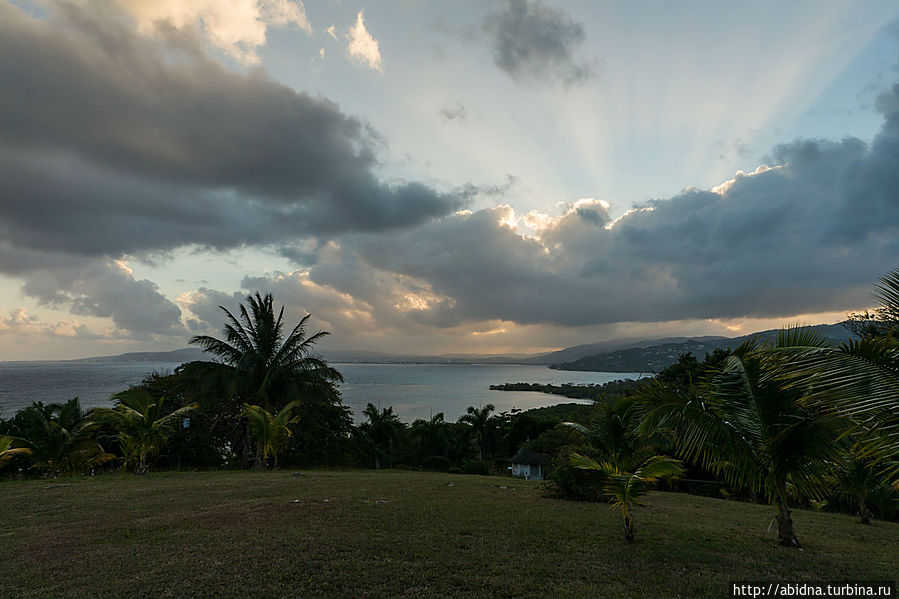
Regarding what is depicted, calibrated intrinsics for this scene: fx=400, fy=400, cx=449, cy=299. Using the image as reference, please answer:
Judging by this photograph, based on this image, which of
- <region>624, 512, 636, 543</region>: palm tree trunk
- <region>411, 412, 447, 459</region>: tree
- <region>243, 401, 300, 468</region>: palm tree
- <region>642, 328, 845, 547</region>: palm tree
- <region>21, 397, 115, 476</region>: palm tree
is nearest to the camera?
<region>642, 328, 845, 547</region>: palm tree

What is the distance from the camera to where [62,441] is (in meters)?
12.3

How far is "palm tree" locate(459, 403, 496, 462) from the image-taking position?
34.4 m

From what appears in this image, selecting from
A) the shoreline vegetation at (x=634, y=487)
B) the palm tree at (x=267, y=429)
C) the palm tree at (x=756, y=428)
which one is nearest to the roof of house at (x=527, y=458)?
the shoreline vegetation at (x=634, y=487)

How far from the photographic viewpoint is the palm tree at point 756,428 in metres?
5.85

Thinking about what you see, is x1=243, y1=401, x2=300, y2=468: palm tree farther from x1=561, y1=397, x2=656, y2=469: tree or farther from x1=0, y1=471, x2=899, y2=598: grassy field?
x1=561, y1=397, x2=656, y2=469: tree

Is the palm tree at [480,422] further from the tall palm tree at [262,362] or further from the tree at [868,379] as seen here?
the tree at [868,379]

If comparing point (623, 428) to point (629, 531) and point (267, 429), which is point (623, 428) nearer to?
point (629, 531)

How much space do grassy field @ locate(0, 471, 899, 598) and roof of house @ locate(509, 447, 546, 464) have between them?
20.9 meters

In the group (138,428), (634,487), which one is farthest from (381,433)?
(634,487)

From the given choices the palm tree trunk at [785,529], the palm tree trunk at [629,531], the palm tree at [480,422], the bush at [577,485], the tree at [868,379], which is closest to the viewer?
the tree at [868,379]

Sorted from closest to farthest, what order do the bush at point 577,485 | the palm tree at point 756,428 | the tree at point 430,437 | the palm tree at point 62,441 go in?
the palm tree at point 756,428
the bush at point 577,485
the palm tree at point 62,441
the tree at point 430,437

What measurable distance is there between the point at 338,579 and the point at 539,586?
2160 millimetres

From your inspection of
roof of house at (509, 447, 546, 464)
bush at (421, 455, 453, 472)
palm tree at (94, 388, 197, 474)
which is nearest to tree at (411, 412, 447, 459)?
bush at (421, 455, 453, 472)

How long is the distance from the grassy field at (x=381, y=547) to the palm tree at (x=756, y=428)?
0.98m
